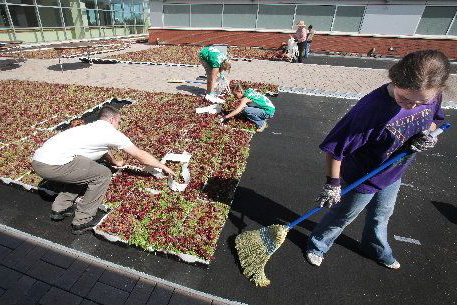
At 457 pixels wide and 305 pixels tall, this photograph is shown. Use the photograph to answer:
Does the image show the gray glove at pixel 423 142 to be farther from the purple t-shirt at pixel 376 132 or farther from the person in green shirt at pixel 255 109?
the person in green shirt at pixel 255 109

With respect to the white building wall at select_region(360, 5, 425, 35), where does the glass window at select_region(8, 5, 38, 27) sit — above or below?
below

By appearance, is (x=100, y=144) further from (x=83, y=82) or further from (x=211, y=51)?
(x=83, y=82)

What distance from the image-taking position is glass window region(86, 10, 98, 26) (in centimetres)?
2478

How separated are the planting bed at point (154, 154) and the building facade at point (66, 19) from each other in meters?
11.9

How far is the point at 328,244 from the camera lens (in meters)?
3.68

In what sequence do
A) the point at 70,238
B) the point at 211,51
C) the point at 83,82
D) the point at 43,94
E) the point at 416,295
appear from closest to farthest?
the point at 416,295, the point at 70,238, the point at 211,51, the point at 43,94, the point at 83,82

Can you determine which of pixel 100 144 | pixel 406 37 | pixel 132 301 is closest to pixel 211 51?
pixel 100 144

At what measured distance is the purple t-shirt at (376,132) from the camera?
96.5 inches

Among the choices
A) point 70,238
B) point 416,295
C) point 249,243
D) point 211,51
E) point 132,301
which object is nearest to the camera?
point 132,301

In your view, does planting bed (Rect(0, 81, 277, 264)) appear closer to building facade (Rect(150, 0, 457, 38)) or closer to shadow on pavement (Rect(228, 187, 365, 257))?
shadow on pavement (Rect(228, 187, 365, 257))

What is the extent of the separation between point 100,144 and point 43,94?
7.70 metres

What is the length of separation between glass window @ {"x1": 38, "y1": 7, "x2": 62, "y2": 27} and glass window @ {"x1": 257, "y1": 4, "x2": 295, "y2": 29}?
54.0 feet

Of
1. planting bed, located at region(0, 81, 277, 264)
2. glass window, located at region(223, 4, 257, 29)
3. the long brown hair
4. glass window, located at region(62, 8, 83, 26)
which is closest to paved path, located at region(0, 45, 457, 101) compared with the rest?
planting bed, located at region(0, 81, 277, 264)

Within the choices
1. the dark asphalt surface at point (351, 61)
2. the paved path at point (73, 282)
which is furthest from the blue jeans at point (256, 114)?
the dark asphalt surface at point (351, 61)
